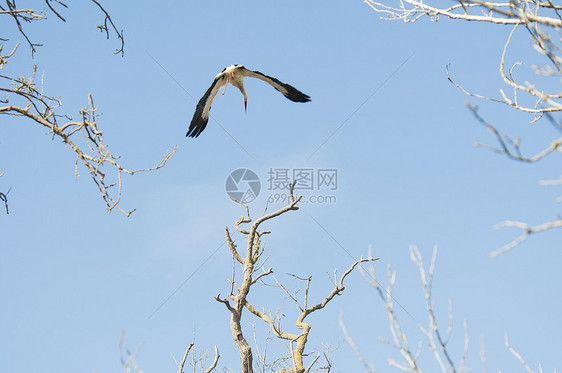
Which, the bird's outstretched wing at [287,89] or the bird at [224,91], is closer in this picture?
the bird at [224,91]

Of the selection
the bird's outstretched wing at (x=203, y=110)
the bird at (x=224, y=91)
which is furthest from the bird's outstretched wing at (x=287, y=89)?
the bird's outstretched wing at (x=203, y=110)

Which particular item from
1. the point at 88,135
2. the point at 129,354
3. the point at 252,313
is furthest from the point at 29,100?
the point at 252,313

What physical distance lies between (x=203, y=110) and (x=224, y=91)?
15.1 inches

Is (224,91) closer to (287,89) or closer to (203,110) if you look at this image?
(203,110)

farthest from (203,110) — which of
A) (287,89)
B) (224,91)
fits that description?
(287,89)

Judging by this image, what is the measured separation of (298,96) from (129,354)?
5848 mm

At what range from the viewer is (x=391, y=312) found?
1.96 meters

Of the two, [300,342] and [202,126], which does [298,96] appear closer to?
[202,126]

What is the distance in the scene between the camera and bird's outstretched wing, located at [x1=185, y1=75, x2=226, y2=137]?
7598mm

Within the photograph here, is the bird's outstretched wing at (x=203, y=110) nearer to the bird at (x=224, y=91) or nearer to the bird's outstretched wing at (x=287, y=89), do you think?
the bird at (x=224, y=91)

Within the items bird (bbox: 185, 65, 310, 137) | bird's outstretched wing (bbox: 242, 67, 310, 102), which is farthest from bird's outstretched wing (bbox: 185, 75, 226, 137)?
bird's outstretched wing (bbox: 242, 67, 310, 102)

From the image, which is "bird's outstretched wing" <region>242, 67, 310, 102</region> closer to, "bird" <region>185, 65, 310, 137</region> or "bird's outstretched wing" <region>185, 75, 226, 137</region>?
"bird" <region>185, 65, 310, 137</region>

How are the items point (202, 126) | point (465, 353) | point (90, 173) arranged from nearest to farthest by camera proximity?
point (465, 353) → point (90, 173) → point (202, 126)

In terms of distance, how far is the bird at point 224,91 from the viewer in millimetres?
7492
